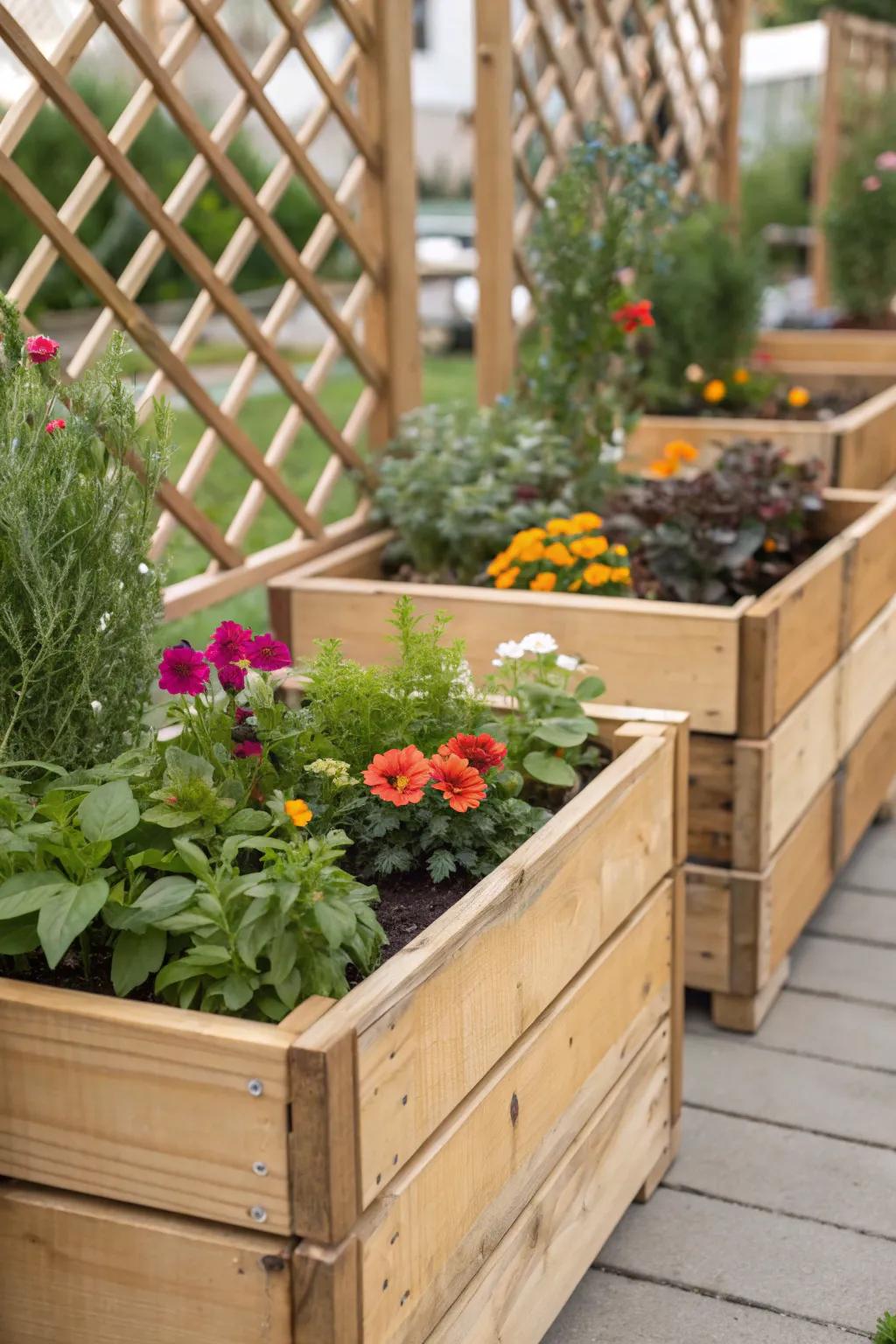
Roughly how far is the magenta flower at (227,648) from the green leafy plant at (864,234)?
448 centimetres

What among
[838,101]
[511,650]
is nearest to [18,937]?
[511,650]

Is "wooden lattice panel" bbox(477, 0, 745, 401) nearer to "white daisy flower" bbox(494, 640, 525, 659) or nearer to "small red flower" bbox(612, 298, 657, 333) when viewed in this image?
"small red flower" bbox(612, 298, 657, 333)

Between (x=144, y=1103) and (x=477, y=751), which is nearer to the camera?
(x=144, y=1103)

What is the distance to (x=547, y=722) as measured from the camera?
1838 mm

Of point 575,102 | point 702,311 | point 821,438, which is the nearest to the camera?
point 821,438

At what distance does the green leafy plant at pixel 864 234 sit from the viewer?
552cm

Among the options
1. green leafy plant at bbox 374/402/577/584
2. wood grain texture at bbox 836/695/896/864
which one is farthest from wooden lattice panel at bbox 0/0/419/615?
wood grain texture at bbox 836/695/896/864

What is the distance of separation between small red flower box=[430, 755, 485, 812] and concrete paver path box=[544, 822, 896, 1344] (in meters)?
0.67

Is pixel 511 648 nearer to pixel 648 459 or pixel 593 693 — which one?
pixel 593 693

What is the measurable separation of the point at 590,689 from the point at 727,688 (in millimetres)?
427

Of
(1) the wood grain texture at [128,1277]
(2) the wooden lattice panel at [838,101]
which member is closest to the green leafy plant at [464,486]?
(1) the wood grain texture at [128,1277]

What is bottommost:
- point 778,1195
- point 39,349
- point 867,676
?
point 778,1195

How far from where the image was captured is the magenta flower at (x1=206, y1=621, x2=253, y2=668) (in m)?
1.59

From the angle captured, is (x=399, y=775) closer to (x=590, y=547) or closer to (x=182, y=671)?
(x=182, y=671)
